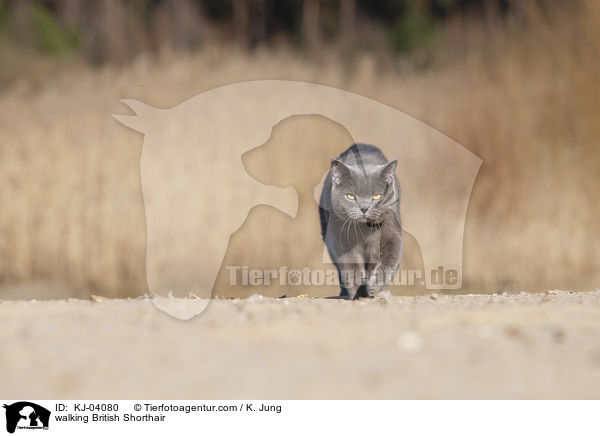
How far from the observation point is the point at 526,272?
5.28 m

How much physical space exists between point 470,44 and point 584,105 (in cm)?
172

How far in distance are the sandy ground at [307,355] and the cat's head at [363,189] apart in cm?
108

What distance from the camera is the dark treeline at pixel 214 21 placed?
9.76 metres

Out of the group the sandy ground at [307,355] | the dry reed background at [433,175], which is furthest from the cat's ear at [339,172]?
the dry reed background at [433,175]

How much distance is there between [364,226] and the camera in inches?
156

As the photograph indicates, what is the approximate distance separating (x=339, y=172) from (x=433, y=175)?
2.17 meters

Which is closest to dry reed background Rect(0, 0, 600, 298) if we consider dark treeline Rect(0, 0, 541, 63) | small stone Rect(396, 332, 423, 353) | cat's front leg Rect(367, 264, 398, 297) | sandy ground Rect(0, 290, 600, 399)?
dark treeline Rect(0, 0, 541, 63)

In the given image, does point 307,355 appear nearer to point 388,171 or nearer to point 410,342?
point 410,342

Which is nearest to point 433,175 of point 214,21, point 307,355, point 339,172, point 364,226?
point 364,226

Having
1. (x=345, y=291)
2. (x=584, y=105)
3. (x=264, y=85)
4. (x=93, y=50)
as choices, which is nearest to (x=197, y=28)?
(x=93, y=50)

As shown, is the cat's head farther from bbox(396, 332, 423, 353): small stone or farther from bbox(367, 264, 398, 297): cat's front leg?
bbox(396, 332, 423, 353): small stone

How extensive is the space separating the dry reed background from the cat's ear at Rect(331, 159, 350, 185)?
61.4 inches

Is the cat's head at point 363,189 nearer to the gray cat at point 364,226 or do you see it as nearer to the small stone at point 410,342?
the gray cat at point 364,226
